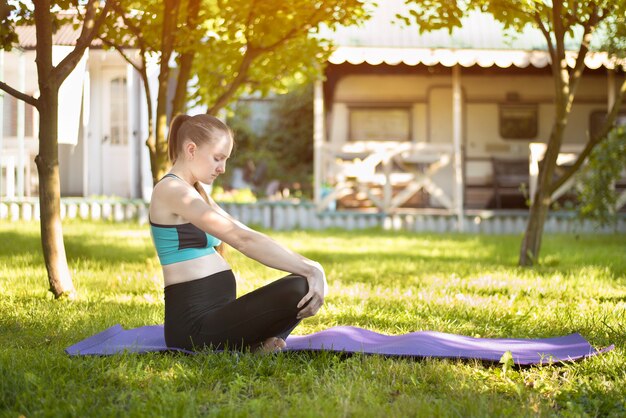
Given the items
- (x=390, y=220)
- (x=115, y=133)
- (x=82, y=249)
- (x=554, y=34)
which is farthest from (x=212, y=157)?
(x=115, y=133)

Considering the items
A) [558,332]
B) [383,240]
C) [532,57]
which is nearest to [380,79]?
[532,57]

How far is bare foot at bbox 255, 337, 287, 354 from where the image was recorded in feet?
13.3

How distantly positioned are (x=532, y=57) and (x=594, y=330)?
969 centimetres

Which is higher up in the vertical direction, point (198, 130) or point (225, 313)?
point (198, 130)

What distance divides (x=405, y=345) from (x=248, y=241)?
3.15 feet

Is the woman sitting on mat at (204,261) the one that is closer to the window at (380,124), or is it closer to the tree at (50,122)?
the tree at (50,122)

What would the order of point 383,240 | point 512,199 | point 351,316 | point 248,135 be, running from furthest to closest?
point 248,135, point 512,199, point 383,240, point 351,316

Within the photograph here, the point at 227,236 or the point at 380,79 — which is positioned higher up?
the point at 380,79

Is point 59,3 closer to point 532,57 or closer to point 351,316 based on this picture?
point 351,316

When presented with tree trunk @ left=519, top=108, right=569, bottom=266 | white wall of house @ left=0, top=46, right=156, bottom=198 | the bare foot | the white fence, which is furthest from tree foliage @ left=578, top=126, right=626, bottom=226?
the bare foot

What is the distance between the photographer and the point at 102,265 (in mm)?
8047

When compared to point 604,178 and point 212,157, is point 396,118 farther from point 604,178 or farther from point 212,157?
point 212,157

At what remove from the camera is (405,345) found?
164 inches

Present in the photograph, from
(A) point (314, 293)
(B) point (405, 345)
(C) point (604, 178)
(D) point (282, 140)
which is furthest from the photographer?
(D) point (282, 140)
